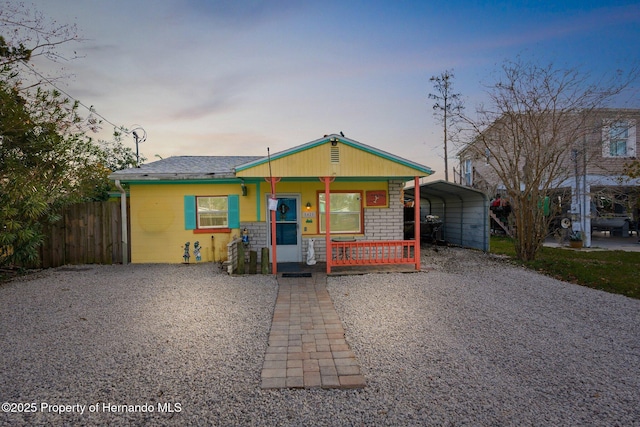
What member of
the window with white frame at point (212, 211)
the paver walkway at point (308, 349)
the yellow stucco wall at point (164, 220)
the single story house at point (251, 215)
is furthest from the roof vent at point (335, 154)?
the window with white frame at point (212, 211)

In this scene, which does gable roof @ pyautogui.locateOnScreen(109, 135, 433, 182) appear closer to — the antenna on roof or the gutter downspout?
the gutter downspout

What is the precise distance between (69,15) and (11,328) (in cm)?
695

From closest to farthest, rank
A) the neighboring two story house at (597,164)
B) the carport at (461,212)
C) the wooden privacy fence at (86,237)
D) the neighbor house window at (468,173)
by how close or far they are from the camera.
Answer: the wooden privacy fence at (86,237)
the neighboring two story house at (597,164)
the carport at (461,212)
the neighbor house window at (468,173)

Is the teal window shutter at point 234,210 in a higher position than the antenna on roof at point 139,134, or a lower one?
lower

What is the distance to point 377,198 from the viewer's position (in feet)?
32.0

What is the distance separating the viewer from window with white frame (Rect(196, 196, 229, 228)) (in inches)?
380

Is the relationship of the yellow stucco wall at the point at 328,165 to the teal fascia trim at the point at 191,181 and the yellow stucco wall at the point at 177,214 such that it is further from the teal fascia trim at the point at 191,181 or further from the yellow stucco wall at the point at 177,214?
the teal fascia trim at the point at 191,181

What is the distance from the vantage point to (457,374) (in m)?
3.21

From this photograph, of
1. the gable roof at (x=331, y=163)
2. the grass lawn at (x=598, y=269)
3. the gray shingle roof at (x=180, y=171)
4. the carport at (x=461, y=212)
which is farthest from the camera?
the carport at (x=461, y=212)

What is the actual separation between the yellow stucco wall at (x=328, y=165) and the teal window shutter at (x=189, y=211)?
251 cm

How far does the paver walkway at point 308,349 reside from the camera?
3098mm

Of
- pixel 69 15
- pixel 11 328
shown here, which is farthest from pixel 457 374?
pixel 69 15

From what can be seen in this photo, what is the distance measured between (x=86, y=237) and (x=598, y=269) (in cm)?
1434

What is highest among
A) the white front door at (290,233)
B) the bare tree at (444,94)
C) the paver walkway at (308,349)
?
the bare tree at (444,94)
